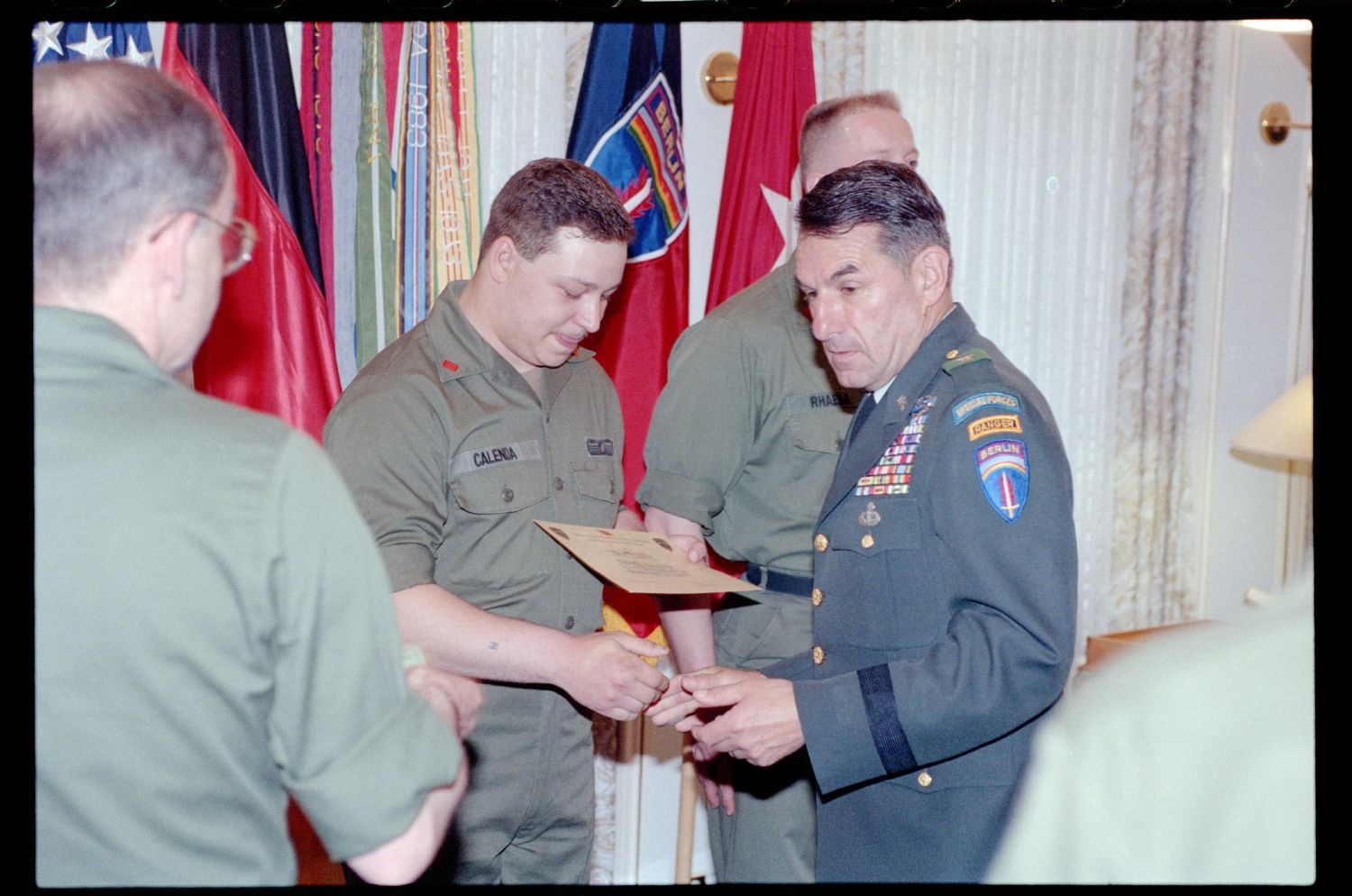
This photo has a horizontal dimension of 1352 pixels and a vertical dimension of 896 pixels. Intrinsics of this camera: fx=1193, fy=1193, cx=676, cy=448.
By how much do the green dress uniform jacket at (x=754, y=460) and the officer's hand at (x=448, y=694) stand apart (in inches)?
45.5

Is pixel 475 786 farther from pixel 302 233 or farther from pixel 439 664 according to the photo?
pixel 302 233

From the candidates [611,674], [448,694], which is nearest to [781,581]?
[611,674]

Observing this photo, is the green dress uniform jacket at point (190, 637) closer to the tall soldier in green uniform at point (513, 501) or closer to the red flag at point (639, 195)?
the tall soldier in green uniform at point (513, 501)

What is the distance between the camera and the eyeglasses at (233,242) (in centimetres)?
117

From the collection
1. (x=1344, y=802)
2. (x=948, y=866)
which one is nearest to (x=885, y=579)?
(x=948, y=866)

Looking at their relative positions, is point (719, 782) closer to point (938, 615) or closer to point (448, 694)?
point (938, 615)

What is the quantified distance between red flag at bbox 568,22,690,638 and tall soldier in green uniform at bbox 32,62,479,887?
1.61 metres

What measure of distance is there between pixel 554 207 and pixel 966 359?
0.77 meters

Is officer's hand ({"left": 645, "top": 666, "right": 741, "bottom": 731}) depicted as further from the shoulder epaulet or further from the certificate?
the shoulder epaulet

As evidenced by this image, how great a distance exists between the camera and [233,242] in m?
1.18

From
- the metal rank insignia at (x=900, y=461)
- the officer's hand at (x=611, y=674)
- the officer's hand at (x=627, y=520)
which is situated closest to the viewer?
the metal rank insignia at (x=900, y=461)

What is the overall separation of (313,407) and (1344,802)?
1673 millimetres

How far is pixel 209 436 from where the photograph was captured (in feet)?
3.51

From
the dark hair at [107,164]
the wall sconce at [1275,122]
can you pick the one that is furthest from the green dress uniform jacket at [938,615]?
the wall sconce at [1275,122]
